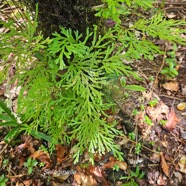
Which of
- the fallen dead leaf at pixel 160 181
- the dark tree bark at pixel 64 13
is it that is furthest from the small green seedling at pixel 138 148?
the dark tree bark at pixel 64 13

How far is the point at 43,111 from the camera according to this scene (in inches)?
60.3

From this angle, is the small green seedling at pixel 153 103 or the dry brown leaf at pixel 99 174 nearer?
the dry brown leaf at pixel 99 174

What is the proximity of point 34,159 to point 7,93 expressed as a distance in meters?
0.68

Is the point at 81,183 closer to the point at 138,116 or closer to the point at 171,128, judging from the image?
the point at 138,116

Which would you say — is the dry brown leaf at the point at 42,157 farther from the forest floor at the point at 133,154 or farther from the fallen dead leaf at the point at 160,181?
the fallen dead leaf at the point at 160,181

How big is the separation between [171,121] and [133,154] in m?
0.43

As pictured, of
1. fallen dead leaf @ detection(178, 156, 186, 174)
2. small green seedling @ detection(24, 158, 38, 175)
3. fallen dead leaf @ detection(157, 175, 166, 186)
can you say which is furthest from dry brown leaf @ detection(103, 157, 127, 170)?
small green seedling @ detection(24, 158, 38, 175)

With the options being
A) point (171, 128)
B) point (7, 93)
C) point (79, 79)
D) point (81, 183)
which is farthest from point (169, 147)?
point (7, 93)

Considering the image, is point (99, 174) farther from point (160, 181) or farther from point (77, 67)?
point (77, 67)

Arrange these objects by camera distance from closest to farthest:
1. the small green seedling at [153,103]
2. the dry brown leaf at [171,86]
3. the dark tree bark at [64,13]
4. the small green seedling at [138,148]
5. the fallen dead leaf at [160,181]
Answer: the dark tree bark at [64,13]
the fallen dead leaf at [160,181]
the small green seedling at [138,148]
the small green seedling at [153,103]
the dry brown leaf at [171,86]

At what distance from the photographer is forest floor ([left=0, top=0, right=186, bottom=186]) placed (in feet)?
6.03

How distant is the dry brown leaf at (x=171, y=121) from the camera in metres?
2.01

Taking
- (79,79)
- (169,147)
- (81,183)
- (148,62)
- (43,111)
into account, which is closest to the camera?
(79,79)

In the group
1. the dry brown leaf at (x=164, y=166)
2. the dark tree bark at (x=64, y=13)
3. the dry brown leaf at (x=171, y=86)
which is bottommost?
the dry brown leaf at (x=164, y=166)
